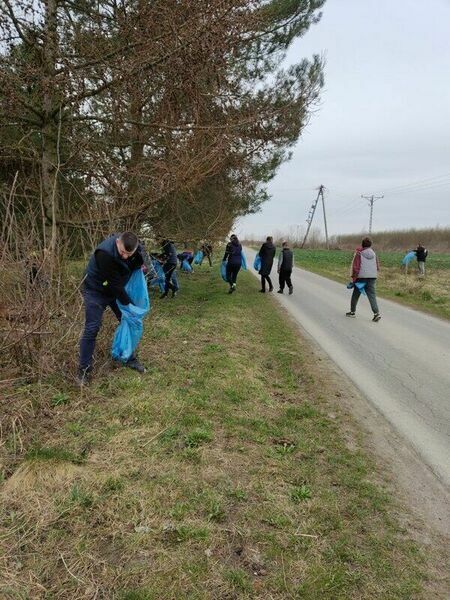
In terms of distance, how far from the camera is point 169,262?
12430mm

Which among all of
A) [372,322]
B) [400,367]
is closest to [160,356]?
[400,367]

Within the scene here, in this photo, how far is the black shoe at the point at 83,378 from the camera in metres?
5.26

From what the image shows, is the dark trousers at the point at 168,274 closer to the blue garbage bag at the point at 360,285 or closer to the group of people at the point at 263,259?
the group of people at the point at 263,259

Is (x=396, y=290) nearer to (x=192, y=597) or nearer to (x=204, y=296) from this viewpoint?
(x=204, y=296)

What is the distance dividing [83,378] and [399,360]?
4935 mm

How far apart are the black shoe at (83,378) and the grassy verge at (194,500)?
0.14m

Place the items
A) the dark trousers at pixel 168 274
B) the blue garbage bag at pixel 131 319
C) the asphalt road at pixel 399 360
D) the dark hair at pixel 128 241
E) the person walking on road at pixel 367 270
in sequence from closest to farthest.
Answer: the asphalt road at pixel 399 360 → the dark hair at pixel 128 241 → the blue garbage bag at pixel 131 319 → the person walking on road at pixel 367 270 → the dark trousers at pixel 168 274

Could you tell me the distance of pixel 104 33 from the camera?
711 cm

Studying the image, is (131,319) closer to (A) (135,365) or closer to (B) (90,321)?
(B) (90,321)

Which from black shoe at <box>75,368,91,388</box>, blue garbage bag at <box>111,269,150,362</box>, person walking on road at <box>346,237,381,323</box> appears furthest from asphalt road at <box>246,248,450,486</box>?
black shoe at <box>75,368,91,388</box>

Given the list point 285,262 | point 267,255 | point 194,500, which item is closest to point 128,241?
point 194,500

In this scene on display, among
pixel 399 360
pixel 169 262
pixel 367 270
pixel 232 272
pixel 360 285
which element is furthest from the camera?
pixel 232 272

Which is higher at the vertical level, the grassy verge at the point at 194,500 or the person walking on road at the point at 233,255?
the person walking on road at the point at 233,255

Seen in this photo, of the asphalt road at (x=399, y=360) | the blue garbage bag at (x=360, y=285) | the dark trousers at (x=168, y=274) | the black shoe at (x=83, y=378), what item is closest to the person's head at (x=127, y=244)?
the black shoe at (x=83, y=378)
